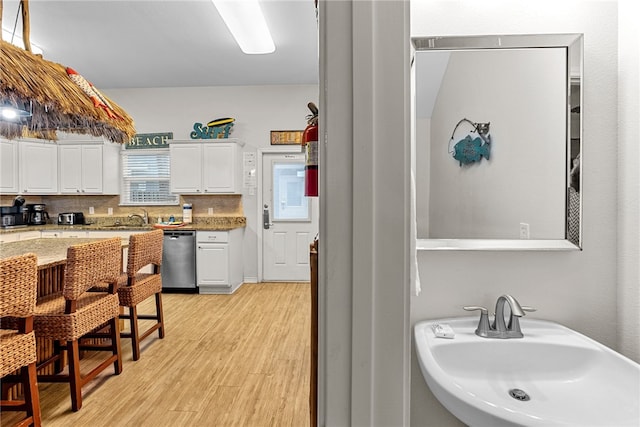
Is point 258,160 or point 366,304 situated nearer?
point 366,304

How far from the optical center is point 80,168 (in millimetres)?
5449

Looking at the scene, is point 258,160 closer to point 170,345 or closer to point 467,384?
point 170,345

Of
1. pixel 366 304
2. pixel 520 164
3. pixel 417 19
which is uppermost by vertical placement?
pixel 417 19

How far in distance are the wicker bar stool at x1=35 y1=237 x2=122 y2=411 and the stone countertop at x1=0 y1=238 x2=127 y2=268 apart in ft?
0.87

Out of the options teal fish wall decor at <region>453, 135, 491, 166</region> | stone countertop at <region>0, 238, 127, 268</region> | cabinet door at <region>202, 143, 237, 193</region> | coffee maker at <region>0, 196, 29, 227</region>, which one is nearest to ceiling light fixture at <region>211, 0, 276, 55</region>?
cabinet door at <region>202, 143, 237, 193</region>

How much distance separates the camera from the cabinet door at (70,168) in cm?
543

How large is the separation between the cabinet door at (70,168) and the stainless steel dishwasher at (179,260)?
5.83ft

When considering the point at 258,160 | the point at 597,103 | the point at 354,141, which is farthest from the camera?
the point at 258,160

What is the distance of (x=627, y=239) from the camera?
1173 millimetres

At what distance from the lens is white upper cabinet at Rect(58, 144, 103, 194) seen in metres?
5.43

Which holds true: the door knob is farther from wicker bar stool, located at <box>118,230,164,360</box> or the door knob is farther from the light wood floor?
wicker bar stool, located at <box>118,230,164,360</box>

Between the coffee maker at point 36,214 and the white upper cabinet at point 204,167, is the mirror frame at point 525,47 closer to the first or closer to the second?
the white upper cabinet at point 204,167

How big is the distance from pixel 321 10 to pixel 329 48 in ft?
0.16

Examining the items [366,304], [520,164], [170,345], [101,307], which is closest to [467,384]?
[520,164]
